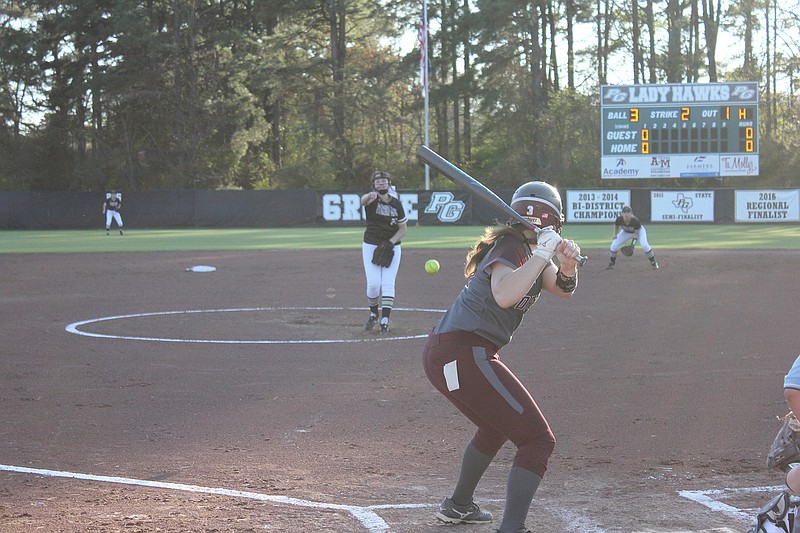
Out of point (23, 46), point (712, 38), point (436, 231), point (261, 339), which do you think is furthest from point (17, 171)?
point (261, 339)

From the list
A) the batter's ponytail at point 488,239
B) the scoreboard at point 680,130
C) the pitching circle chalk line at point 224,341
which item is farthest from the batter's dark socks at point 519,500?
the scoreboard at point 680,130

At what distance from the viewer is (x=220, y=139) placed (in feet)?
193

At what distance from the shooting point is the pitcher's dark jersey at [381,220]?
42.6 feet

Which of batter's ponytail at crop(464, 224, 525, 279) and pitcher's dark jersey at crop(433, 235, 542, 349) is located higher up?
batter's ponytail at crop(464, 224, 525, 279)

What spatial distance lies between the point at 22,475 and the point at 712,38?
193ft

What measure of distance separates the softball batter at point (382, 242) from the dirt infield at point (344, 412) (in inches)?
18.9

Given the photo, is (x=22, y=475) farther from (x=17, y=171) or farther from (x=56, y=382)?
(x=17, y=171)

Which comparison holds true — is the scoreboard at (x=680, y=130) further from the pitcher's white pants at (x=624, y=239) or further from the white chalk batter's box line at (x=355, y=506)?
the white chalk batter's box line at (x=355, y=506)

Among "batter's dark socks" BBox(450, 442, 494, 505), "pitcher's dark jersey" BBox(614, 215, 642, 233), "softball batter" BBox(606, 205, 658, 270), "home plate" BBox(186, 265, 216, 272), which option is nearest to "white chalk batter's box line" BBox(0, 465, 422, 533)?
"batter's dark socks" BBox(450, 442, 494, 505)

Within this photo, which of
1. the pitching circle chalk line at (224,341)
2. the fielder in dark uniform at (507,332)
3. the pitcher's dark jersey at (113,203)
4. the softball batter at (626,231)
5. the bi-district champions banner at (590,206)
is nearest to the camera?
the fielder in dark uniform at (507,332)

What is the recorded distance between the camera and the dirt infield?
222 inches

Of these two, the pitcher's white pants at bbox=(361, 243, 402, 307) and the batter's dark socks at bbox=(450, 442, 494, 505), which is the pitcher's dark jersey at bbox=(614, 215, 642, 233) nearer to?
the pitcher's white pants at bbox=(361, 243, 402, 307)

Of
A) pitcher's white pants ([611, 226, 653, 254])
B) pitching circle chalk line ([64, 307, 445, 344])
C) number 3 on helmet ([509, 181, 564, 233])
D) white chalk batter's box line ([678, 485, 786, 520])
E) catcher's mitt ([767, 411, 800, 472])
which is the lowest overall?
white chalk batter's box line ([678, 485, 786, 520])

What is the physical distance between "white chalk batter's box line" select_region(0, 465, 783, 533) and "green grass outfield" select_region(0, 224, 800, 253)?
895 inches
